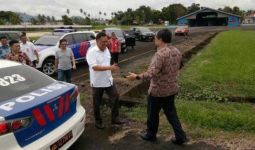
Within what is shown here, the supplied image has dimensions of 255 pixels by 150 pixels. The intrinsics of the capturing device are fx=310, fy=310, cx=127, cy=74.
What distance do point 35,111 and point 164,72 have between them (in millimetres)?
1932

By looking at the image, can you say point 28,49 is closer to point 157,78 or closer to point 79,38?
point 79,38

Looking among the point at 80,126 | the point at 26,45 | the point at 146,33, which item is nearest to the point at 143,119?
the point at 80,126

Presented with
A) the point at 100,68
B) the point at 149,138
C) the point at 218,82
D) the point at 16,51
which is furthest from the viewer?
the point at 218,82

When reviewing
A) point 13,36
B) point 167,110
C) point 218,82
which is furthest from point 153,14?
point 167,110

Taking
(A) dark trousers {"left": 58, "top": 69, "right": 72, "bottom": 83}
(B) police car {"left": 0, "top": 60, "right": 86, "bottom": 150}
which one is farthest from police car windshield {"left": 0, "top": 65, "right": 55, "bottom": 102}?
(A) dark trousers {"left": 58, "top": 69, "right": 72, "bottom": 83}

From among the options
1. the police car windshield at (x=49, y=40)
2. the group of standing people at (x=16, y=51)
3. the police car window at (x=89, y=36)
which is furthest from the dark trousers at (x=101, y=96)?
the police car window at (x=89, y=36)

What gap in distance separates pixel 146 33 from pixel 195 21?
71.5m

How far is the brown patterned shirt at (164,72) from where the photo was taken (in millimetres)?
4523

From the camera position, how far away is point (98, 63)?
554cm

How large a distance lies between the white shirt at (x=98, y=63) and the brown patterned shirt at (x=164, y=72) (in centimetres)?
113

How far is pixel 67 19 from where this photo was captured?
3531 inches

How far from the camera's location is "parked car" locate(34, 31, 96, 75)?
1230cm

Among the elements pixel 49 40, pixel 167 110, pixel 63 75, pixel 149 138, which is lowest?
pixel 149 138

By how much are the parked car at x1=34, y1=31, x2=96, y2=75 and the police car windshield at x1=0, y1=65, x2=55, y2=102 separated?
714cm
